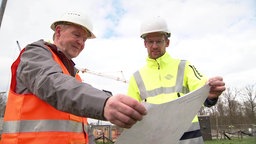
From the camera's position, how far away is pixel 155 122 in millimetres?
1790

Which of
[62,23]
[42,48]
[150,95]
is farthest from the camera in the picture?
[150,95]

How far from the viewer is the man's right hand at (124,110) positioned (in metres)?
1.49

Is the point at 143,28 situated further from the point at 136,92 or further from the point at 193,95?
the point at 193,95

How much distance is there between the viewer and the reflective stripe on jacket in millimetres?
3480

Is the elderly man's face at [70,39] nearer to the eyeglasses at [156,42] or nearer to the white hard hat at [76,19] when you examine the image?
the white hard hat at [76,19]

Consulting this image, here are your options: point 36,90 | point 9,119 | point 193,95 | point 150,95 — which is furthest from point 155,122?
point 150,95

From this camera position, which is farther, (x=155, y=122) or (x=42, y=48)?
(x=42, y=48)

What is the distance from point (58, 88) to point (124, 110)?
0.48 meters

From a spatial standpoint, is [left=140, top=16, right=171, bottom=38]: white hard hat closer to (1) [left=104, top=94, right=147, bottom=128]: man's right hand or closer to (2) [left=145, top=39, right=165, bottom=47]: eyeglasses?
(2) [left=145, top=39, right=165, bottom=47]: eyeglasses

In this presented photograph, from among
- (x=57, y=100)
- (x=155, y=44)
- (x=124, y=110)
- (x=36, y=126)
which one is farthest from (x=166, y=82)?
(x=124, y=110)

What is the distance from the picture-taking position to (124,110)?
149 centimetres

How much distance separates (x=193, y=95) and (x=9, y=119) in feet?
4.61

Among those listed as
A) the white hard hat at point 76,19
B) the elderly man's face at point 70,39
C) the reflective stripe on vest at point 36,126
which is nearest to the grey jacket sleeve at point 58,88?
the reflective stripe on vest at point 36,126

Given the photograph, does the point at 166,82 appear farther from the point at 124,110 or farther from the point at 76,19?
the point at 124,110
